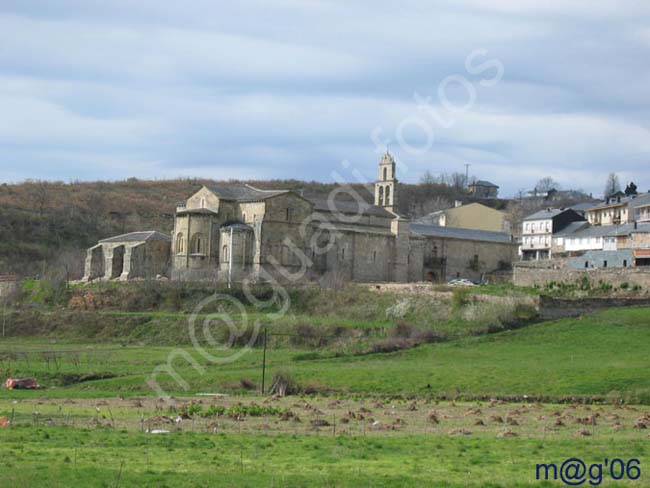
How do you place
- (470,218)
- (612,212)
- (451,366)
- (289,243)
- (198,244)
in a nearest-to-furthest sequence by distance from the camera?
(451,366) → (198,244) → (289,243) → (612,212) → (470,218)

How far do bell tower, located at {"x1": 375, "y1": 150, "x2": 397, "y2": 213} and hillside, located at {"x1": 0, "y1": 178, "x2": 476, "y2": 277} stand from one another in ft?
23.7

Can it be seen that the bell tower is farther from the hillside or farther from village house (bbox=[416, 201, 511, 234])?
village house (bbox=[416, 201, 511, 234])

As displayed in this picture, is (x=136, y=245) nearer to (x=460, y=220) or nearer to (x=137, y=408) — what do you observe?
(x=137, y=408)

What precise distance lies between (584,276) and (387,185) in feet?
100

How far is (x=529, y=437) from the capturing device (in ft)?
86.9

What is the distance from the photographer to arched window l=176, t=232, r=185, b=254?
2813 inches

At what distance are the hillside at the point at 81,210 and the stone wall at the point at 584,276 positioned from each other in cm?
2686

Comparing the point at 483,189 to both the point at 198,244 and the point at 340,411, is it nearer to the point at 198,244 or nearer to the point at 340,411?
the point at 198,244

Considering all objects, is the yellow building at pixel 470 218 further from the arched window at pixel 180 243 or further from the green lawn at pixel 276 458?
the green lawn at pixel 276 458

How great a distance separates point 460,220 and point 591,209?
13.9m

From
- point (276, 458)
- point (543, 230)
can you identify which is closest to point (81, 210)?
point (543, 230)

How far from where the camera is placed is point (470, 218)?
365ft

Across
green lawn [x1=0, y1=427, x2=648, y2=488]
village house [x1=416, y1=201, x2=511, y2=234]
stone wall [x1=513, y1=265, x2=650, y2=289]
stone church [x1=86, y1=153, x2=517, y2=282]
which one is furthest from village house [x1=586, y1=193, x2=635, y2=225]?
green lawn [x1=0, y1=427, x2=648, y2=488]

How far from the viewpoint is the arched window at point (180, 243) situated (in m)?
71.4
